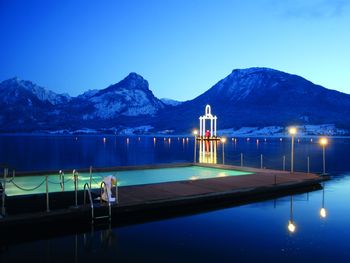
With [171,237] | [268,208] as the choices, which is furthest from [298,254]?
[268,208]

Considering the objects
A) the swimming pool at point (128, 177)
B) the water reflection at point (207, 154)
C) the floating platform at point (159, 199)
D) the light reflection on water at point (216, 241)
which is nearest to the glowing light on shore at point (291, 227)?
the light reflection on water at point (216, 241)

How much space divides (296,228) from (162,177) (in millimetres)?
10251

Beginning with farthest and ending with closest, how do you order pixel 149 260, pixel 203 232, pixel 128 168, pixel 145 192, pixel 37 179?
pixel 128 168 < pixel 37 179 < pixel 145 192 < pixel 203 232 < pixel 149 260

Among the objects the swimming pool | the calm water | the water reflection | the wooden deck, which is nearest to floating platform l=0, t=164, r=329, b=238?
the wooden deck

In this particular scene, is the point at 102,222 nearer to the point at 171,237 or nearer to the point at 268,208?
the point at 171,237

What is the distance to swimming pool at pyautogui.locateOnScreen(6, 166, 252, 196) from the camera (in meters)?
18.2

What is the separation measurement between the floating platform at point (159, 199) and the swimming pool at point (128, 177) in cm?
254

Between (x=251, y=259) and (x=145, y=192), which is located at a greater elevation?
(x=145, y=192)

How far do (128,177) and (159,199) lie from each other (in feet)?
25.0

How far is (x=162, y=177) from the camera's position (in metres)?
23.0

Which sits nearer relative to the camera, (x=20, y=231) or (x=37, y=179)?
(x=20, y=231)

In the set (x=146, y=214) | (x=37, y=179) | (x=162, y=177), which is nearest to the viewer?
(x=146, y=214)

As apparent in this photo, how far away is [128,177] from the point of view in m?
22.5

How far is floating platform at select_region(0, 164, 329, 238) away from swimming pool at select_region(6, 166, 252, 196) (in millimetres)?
2536
